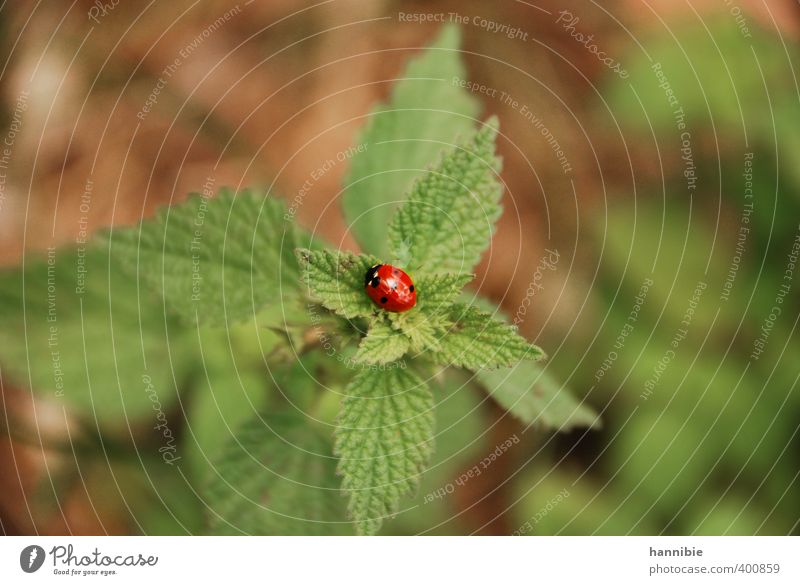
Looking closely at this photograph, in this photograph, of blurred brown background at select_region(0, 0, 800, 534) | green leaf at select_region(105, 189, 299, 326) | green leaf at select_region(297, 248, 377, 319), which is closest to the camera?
green leaf at select_region(297, 248, 377, 319)

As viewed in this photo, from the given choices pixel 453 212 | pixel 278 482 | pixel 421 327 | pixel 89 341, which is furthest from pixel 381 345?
pixel 89 341

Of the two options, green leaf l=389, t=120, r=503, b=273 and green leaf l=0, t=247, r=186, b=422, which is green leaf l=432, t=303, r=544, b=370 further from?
green leaf l=0, t=247, r=186, b=422

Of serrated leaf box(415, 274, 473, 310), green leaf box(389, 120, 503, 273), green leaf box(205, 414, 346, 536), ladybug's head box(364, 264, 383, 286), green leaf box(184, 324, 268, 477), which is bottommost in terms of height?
green leaf box(205, 414, 346, 536)

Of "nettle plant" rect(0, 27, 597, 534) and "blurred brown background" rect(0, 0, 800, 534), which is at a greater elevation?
"blurred brown background" rect(0, 0, 800, 534)

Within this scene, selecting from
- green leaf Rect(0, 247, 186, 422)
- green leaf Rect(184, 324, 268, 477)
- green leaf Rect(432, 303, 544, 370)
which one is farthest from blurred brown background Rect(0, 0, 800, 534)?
green leaf Rect(432, 303, 544, 370)

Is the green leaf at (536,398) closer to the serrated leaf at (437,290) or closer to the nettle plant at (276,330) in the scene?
the nettle plant at (276,330)

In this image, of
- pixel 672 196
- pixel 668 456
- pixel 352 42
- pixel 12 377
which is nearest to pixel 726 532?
pixel 668 456

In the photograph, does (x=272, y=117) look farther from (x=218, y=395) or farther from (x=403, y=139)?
(x=218, y=395)

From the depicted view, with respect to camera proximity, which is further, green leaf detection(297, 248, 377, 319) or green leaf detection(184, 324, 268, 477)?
green leaf detection(184, 324, 268, 477)
